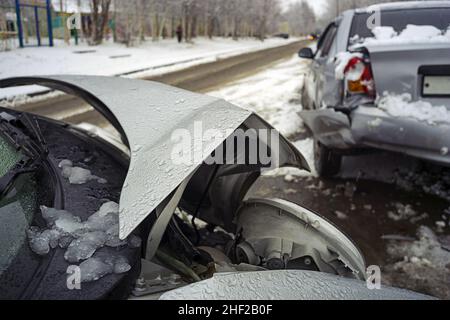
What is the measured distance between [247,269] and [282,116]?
5401 mm

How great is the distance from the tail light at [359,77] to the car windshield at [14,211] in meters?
2.63

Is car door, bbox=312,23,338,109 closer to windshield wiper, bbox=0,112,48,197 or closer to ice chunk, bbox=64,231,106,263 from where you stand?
windshield wiper, bbox=0,112,48,197

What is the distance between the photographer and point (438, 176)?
13.1ft

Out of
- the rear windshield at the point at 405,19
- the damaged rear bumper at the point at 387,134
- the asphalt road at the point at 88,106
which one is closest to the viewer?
the damaged rear bumper at the point at 387,134

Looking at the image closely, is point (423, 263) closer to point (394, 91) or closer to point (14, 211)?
point (394, 91)

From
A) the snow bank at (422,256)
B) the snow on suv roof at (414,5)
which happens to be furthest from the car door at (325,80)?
the snow bank at (422,256)

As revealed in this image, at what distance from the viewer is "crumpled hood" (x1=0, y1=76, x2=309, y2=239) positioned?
48.1 inches

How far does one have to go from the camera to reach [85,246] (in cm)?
122

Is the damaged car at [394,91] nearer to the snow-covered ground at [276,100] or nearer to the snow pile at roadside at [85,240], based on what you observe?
the snow-covered ground at [276,100]

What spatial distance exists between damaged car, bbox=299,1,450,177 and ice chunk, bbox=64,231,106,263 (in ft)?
7.99

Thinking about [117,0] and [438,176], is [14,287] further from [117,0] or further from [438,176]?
[117,0]

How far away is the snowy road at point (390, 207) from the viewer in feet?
8.68

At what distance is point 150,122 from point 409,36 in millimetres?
2755

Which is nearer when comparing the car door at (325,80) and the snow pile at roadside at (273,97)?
the car door at (325,80)
